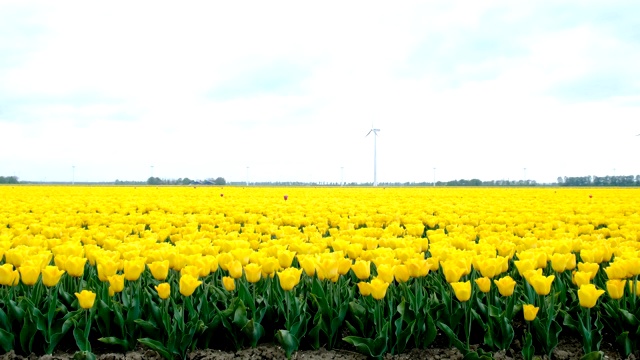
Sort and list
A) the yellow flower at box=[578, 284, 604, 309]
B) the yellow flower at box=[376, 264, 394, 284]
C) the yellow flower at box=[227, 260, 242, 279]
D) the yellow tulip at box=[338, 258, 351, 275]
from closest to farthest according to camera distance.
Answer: the yellow flower at box=[578, 284, 604, 309] < the yellow flower at box=[376, 264, 394, 284] < the yellow flower at box=[227, 260, 242, 279] < the yellow tulip at box=[338, 258, 351, 275]

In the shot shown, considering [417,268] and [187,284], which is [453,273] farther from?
[187,284]

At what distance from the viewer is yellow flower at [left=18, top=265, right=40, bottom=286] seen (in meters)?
4.74

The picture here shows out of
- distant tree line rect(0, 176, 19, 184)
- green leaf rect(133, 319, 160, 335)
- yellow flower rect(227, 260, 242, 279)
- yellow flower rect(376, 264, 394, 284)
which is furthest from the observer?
distant tree line rect(0, 176, 19, 184)

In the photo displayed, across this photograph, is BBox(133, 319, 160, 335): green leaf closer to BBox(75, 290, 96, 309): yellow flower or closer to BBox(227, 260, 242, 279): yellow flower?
BBox(75, 290, 96, 309): yellow flower

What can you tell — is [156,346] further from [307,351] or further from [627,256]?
[627,256]

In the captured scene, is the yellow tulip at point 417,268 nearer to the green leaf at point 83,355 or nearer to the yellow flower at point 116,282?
the yellow flower at point 116,282

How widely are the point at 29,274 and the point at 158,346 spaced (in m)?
1.34

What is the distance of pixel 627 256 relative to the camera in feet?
16.9

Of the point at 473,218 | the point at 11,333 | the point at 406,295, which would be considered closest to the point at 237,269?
the point at 406,295

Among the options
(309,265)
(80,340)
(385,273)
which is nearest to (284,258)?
(309,265)

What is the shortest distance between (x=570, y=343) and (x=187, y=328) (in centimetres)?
319

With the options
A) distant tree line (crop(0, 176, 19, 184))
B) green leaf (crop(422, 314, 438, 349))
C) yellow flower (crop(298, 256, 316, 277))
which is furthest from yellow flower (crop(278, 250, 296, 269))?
distant tree line (crop(0, 176, 19, 184))

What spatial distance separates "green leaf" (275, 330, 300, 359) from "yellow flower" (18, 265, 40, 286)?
2.14 metres

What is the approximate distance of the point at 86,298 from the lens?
4.32m
